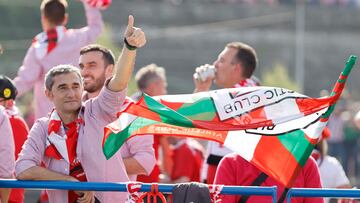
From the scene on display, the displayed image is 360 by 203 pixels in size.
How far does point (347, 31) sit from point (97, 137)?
52192mm

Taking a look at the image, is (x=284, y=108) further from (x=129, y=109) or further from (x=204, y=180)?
(x=204, y=180)

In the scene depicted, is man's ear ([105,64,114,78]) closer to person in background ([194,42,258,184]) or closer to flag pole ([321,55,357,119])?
person in background ([194,42,258,184])

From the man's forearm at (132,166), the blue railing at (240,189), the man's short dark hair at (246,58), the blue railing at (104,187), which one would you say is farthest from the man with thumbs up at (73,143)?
the man's short dark hair at (246,58)

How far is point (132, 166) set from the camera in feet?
26.3

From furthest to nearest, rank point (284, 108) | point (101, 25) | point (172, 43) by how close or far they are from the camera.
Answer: point (172, 43) → point (101, 25) → point (284, 108)

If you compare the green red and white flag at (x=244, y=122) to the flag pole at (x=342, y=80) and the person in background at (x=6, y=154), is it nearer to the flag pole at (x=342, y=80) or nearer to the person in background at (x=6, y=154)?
the flag pole at (x=342, y=80)

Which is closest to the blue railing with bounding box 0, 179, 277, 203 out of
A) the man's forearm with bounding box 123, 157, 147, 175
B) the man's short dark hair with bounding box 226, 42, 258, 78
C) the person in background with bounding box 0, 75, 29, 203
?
the man's forearm with bounding box 123, 157, 147, 175

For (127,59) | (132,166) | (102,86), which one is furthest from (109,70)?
(127,59)

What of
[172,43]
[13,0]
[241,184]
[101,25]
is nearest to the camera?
[241,184]

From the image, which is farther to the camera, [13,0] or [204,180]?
[13,0]

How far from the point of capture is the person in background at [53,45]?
10.1 metres

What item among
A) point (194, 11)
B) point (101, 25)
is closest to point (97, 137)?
point (101, 25)

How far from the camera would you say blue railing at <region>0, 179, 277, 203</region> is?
651 cm

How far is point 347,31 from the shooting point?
5856cm
